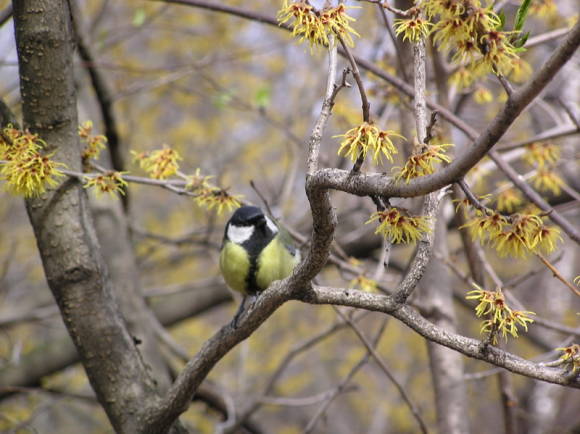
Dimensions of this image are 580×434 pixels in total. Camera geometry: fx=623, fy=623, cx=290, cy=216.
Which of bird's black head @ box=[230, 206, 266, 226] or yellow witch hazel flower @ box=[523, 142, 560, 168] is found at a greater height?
yellow witch hazel flower @ box=[523, 142, 560, 168]

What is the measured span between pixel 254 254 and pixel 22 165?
101 centimetres

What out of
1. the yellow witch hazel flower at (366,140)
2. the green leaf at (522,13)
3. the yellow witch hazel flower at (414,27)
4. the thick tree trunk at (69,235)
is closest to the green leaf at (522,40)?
the green leaf at (522,13)

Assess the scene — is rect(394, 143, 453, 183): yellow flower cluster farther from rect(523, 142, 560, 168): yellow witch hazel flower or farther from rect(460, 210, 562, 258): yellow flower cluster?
rect(523, 142, 560, 168): yellow witch hazel flower

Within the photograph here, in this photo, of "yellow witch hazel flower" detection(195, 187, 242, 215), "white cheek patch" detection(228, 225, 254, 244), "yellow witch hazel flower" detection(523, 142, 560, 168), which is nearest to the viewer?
"yellow witch hazel flower" detection(195, 187, 242, 215)

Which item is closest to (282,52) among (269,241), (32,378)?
(32,378)

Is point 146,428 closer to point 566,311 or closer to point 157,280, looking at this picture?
point 566,311

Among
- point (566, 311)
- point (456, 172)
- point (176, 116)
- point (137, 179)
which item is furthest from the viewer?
point (176, 116)

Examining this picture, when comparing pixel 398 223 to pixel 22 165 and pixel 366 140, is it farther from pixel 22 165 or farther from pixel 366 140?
pixel 22 165

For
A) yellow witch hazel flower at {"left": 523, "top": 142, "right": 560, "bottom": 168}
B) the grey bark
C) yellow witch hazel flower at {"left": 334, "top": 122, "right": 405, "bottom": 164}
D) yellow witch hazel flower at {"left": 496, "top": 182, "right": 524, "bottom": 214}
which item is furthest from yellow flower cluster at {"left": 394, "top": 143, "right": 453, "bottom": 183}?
the grey bark

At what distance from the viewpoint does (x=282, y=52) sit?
7.72 meters

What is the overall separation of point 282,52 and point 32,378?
5.17 meters

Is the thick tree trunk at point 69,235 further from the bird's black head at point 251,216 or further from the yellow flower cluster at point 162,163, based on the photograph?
the bird's black head at point 251,216

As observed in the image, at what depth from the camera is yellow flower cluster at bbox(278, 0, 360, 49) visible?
130 centimetres

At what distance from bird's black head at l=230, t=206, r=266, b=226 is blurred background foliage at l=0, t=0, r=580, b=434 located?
1.24 m
